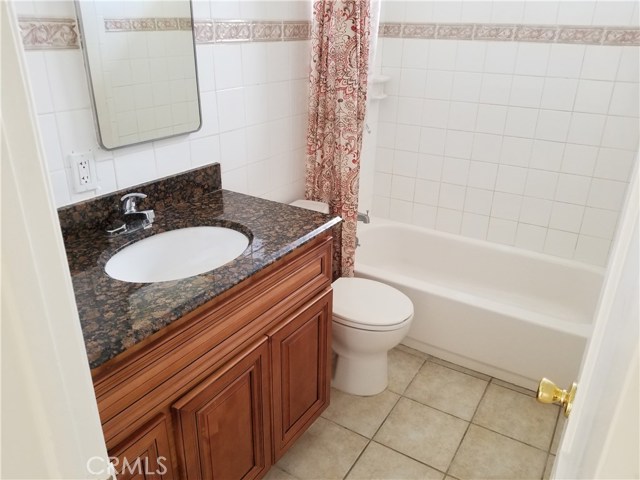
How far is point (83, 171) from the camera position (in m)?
1.39

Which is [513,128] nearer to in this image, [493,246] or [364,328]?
[493,246]

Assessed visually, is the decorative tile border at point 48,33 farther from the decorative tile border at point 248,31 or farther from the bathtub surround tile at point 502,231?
the bathtub surround tile at point 502,231

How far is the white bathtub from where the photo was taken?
211 centimetres

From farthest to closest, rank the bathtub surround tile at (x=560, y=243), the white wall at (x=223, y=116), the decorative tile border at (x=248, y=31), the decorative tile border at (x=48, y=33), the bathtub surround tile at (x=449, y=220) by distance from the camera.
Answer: the bathtub surround tile at (x=449, y=220) < the bathtub surround tile at (x=560, y=243) < the decorative tile border at (x=248, y=31) < the white wall at (x=223, y=116) < the decorative tile border at (x=48, y=33)

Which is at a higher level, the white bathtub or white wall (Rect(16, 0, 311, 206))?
white wall (Rect(16, 0, 311, 206))

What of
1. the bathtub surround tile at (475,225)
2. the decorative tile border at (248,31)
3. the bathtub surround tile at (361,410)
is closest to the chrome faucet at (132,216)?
the decorative tile border at (248,31)

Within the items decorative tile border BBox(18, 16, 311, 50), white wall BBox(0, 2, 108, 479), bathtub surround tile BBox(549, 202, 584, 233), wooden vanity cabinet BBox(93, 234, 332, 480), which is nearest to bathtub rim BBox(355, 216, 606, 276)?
bathtub surround tile BBox(549, 202, 584, 233)

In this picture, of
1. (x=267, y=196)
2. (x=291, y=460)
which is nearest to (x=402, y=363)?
(x=291, y=460)

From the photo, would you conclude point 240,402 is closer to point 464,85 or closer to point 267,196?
point 267,196

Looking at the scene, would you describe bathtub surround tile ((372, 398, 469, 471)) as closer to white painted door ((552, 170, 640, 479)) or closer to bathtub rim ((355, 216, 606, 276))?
bathtub rim ((355, 216, 606, 276))

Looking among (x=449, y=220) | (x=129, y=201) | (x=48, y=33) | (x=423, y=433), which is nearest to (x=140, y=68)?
(x=48, y=33)

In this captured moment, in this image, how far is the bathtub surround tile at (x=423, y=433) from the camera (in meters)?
1.84

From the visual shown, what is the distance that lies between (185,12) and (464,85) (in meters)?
1.53

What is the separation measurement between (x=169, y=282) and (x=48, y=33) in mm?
694
